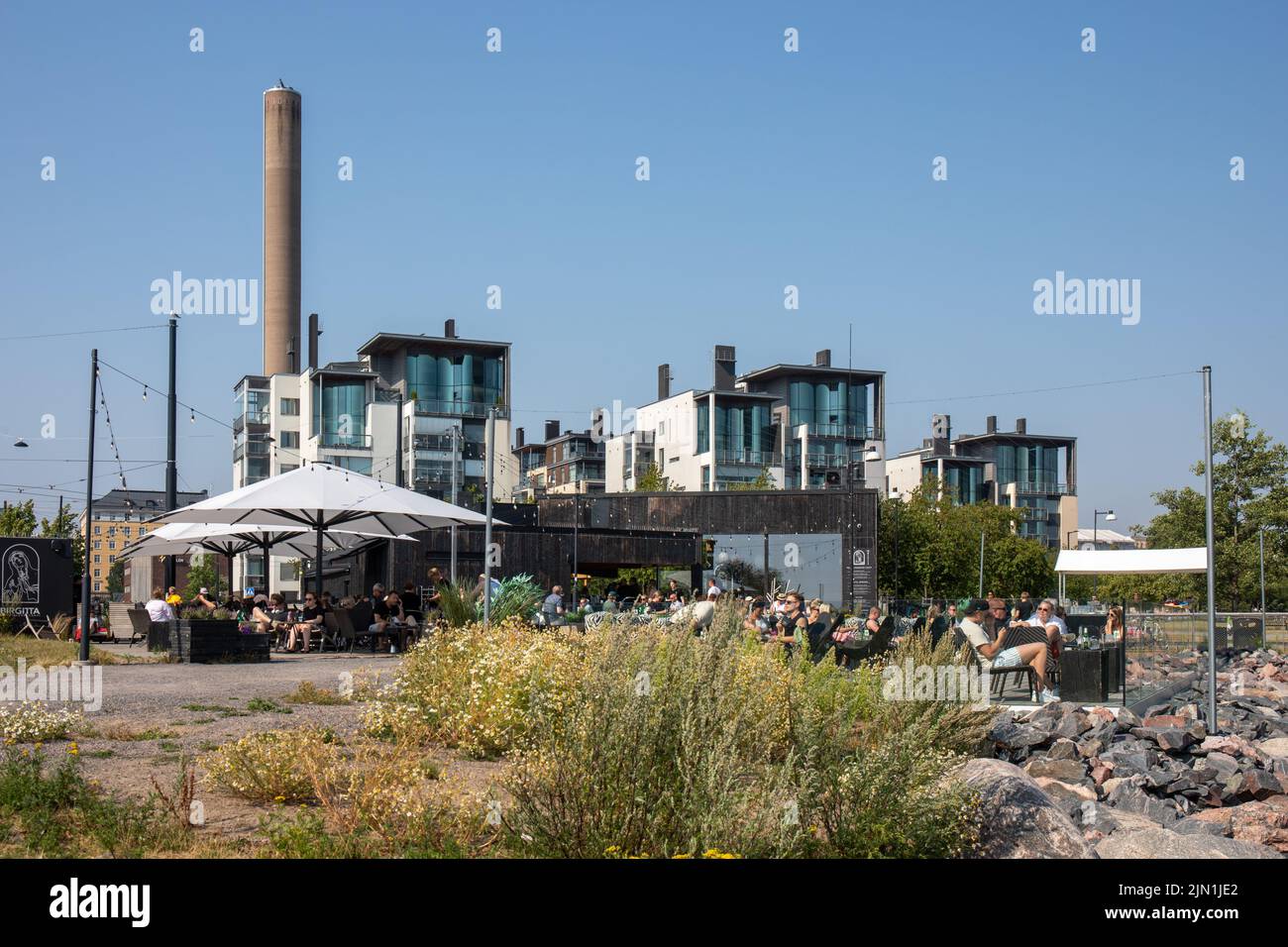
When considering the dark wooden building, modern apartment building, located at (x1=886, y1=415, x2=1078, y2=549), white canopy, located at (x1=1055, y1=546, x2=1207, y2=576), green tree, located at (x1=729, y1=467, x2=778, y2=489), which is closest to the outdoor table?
white canopy, located at (x1=1055, y1=546, x2=1207, y2=576)

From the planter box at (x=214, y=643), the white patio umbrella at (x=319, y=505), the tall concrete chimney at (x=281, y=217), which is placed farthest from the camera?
the tall concrete chimney at (x=281, y=217)

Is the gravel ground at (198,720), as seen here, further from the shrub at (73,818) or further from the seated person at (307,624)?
the seated person at (307,624)

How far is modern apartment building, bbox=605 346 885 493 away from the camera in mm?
85125

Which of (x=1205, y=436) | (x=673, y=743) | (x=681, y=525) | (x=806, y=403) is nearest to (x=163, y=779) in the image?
(x=673, y=743)

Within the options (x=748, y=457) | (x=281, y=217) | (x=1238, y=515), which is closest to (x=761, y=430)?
(x=748, y=457)

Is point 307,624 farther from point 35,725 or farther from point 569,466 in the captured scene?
point 569,466

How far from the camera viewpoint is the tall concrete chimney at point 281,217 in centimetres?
7338

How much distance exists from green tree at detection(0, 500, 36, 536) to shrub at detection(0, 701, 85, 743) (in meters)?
33.3

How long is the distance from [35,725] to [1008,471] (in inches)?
4422

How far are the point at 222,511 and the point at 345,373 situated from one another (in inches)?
2221

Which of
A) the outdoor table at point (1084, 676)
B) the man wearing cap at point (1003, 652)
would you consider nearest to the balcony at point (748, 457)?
the outdoor table at point (1084, 676)

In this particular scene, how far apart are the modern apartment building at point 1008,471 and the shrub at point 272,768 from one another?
102492mm

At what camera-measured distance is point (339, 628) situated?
68.1ft
